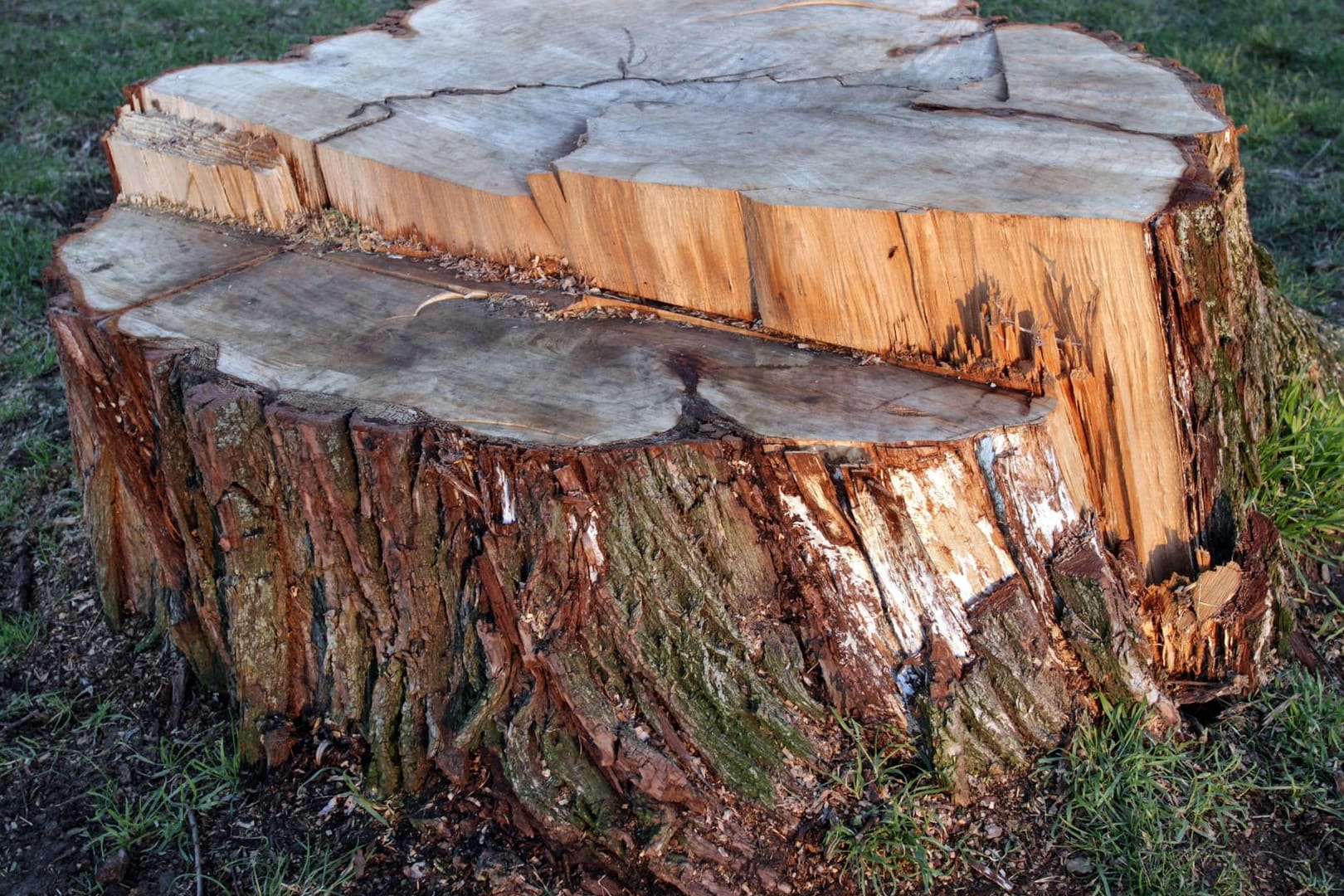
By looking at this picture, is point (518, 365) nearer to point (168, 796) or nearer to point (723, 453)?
point (723, 453)

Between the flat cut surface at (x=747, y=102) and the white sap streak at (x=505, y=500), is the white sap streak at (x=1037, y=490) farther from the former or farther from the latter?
the white sap streak at (x=505, y=500)

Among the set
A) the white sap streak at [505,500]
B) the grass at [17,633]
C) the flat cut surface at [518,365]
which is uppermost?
the flat cut surface at [518,365]

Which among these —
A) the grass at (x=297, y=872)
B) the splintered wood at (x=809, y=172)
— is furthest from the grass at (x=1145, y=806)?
the grass at (x=297, y=872)

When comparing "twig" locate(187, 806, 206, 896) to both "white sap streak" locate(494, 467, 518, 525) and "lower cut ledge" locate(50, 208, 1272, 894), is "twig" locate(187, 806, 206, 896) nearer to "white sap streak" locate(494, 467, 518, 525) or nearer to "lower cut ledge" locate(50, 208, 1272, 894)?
"lower cut ledge" locate(50, 208, 1272, 894)

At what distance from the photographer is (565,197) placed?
218cm

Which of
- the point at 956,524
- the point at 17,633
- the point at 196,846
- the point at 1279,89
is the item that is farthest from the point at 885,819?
the point at 1279,89

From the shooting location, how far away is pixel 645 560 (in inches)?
74.3

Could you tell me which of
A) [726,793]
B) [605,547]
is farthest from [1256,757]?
[605,547]

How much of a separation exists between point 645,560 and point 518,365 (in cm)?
43

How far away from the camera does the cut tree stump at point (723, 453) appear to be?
185 centimetres

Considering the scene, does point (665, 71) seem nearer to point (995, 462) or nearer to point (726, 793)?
point (995, 462)

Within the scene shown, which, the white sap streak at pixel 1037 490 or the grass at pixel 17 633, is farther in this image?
the grass at pixel 17 633

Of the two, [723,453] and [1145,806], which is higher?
[723,453]

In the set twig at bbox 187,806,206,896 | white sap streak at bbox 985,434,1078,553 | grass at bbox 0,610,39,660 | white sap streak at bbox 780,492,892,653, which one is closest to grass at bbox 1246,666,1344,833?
white sap streak at bbox 985,434,1078,553
